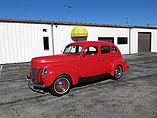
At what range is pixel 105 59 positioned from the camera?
7.18 metres

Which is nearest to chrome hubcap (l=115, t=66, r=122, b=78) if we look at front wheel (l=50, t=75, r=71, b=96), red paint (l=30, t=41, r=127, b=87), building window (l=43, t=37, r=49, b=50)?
red paint (l=30, t=41, r=127, b=87)

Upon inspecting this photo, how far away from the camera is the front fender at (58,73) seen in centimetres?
538

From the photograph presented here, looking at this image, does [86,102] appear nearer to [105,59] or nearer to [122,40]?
[105,59]

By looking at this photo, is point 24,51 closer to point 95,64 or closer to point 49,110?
point 95,64

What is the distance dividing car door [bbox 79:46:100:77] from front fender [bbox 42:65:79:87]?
0.48 metres

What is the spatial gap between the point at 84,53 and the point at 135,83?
2805 millimetres

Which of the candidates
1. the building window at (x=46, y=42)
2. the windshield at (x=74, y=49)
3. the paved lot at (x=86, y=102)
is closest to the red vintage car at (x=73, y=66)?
the windshield at (x=74, y=49)

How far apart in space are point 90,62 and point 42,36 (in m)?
11.3

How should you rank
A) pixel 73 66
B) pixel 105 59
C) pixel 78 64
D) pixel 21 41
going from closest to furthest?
pixel 73 66
pixel 78 64
pixel 105 59
pixel 21 41

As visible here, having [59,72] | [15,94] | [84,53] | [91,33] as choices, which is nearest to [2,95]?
[15,94]

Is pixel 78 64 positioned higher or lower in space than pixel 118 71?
higher

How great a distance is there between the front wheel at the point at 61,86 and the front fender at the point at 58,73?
0.16 metres

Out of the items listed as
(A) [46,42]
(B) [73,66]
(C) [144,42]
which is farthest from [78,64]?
(C) [144,42]

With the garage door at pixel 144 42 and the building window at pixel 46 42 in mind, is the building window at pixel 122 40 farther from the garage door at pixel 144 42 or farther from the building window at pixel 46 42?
the building window at pixel 46 42
